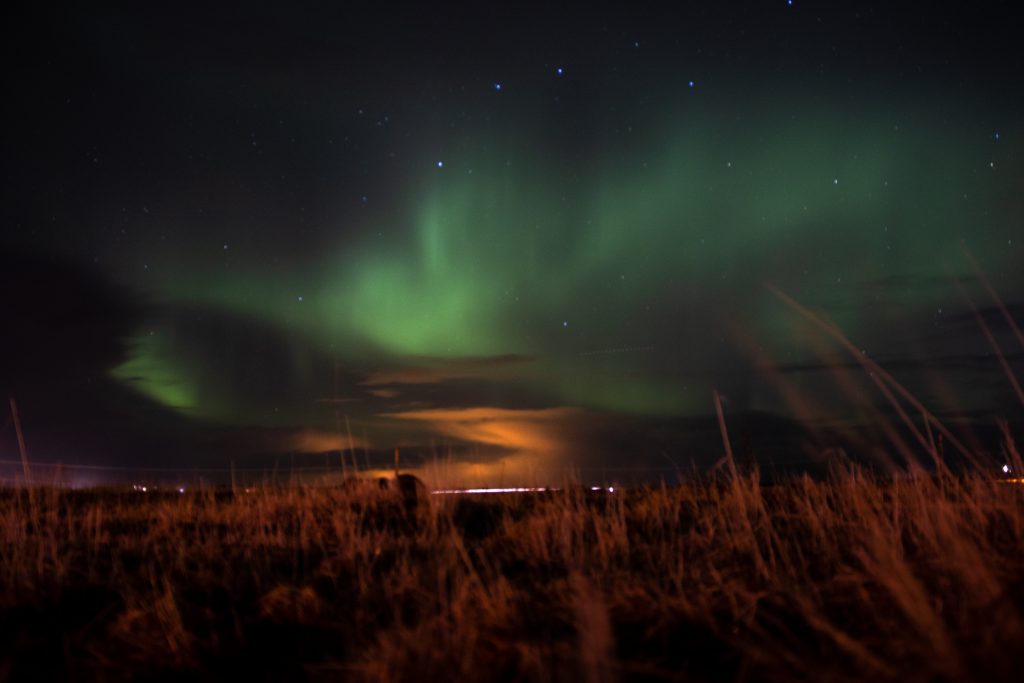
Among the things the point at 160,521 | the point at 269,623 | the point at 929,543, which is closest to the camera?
the point at 269,623

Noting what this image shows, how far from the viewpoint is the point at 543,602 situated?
4664 millimetres

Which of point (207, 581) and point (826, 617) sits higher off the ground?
point (207, 581)

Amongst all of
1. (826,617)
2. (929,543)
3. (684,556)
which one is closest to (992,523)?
(929,543)

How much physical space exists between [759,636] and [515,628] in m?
1.21

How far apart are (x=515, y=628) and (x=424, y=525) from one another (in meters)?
3.86

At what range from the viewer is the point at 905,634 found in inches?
129

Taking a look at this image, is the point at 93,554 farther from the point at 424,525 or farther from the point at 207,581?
the point at 424,525

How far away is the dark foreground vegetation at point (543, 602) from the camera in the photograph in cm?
345

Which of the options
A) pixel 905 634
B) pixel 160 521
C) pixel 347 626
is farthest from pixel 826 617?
pixel 160 521

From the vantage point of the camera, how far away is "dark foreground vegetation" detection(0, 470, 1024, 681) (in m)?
3.45

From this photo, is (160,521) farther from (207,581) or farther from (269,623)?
(269,623)

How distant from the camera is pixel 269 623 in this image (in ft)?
15.4

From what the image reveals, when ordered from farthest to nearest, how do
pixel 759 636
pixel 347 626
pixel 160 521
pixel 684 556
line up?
pixel 160 521 → pixel 684 556 → pixel 347 626 → pixel 759 636

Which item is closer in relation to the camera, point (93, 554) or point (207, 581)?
point (207, 581)
